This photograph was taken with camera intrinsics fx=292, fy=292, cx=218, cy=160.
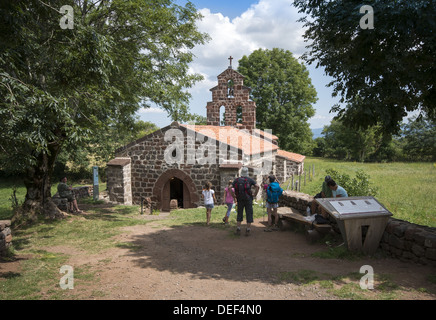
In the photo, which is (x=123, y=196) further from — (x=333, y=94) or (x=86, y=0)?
(x=333, y=94)

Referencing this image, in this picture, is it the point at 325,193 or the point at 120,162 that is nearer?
the point at 325,193

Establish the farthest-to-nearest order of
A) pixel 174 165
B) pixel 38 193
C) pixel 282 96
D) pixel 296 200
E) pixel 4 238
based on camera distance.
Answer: pixel 282 96 < pixel 174 165 < pixel 38 193 < pixel 296 200 < pixel 4 238

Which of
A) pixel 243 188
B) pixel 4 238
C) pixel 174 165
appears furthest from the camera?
pixel 174 165

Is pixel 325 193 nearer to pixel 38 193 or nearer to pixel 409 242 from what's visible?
pixel 409 242

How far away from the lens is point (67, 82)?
808 cm

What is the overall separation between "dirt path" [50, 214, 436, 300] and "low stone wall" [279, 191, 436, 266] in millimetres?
171

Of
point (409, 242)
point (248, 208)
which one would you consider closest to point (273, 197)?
point (248, 208)

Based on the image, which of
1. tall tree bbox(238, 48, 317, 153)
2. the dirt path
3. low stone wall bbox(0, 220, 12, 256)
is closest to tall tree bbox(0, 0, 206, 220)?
low stone wall bbox(0, 220, 12, 256)

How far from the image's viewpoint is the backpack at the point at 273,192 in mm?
8438

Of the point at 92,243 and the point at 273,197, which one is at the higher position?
the point at 273,197

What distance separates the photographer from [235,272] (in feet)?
18.2

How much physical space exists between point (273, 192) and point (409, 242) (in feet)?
11.9

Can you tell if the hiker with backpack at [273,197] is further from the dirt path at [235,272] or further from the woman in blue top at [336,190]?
the woman in blue top at [336,190]

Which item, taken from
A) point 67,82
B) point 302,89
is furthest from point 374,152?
point 67,82
